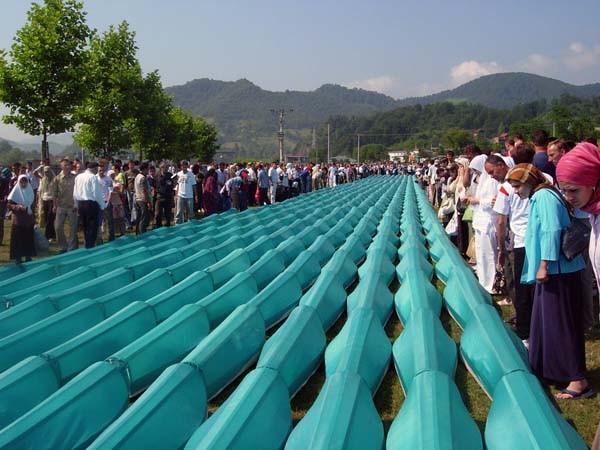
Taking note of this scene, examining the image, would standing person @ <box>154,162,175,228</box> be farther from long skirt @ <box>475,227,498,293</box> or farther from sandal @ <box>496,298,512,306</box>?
sandal @ <box>496,298,512,306</box>

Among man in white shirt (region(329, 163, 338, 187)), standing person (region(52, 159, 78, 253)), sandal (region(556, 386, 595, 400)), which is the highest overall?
standing person (region(52, 159, 78, 253))

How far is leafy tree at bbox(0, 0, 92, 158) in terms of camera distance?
14.5 meters

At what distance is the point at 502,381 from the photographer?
118 inches

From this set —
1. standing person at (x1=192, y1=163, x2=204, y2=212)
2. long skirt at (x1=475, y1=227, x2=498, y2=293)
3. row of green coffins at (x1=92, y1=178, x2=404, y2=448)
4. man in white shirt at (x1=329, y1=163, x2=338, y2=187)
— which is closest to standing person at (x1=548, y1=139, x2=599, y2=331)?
long skirt at (x1=475, y1=227, x2=498, y2=293)

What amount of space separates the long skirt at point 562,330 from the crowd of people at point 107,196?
24.4 ft

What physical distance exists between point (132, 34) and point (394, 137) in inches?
4812

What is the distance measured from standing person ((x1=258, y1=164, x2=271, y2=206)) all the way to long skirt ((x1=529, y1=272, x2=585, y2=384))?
16.2 meters

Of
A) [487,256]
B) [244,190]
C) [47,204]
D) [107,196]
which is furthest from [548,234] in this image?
[244,190]

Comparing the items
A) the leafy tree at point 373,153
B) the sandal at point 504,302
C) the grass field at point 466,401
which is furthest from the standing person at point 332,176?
the leafy tree at point 373,153

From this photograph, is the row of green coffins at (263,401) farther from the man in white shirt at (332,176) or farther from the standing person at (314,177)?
the man in white shirt at (332,176)

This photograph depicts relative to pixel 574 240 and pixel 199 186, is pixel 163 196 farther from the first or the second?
pixel 574 240

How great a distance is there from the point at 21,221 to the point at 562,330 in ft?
26.3

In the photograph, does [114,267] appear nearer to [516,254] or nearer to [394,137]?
[516,254]

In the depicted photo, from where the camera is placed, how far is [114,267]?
19.9 ft
